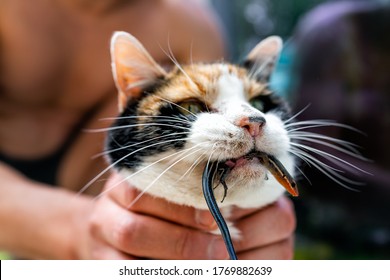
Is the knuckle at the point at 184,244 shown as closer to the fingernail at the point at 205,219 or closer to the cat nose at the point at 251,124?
the fingernail at the point at 205,219

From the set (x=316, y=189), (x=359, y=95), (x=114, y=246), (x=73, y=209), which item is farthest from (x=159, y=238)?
(x=359, y=95)

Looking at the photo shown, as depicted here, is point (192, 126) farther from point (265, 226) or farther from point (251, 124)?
point (265, 226)

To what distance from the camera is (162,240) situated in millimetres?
401

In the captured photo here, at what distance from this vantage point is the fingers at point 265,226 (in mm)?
418

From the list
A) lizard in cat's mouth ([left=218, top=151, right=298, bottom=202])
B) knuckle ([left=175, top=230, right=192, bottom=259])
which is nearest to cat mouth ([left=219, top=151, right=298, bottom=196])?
lizard in cat's mouth ([left=218, top=151, right=298, bottom=202])

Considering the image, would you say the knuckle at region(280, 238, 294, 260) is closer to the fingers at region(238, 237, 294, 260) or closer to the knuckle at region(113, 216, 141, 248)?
the fingers at region(238, 237, 294, 260)

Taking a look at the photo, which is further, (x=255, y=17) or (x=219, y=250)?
(x=255, y=17)

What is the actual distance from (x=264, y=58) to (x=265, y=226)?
17 centimetres

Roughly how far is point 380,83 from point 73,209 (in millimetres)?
604

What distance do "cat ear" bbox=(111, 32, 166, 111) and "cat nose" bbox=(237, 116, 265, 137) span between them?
114 mm

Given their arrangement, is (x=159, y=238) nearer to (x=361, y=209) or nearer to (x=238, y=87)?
(x=238, y=87)

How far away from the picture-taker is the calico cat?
0.32m

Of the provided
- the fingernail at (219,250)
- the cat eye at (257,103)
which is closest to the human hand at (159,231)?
the fingernail at (219,250)

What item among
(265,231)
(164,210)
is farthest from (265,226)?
(164,210)
